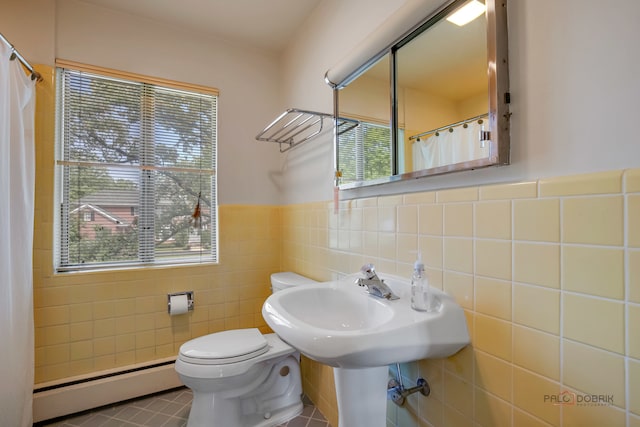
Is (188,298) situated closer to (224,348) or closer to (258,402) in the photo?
(224,348)

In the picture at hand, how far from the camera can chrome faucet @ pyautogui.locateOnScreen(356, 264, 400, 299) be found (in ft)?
3.17

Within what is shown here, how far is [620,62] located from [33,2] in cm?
254

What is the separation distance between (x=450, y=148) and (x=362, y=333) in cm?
62

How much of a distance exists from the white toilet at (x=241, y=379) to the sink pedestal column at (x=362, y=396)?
2.07 ft

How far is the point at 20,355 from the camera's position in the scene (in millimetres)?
1350

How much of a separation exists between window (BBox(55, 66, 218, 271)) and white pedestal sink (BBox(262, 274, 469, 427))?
1.24 m

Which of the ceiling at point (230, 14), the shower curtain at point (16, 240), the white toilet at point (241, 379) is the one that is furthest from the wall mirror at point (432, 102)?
the shower curtain at point (16, 240)

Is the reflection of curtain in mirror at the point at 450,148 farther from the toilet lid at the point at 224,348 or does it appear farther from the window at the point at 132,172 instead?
the window at the point at 132,172

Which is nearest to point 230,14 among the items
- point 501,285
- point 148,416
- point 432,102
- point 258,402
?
point 432,102

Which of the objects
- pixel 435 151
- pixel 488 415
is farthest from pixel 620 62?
pixel 488 415

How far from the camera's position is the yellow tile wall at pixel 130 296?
1.58m

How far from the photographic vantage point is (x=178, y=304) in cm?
183

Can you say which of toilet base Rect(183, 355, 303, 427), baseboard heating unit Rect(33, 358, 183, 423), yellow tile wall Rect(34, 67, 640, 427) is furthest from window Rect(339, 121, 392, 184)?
baseboard heating unit Rect(33, 358, 183, 423)

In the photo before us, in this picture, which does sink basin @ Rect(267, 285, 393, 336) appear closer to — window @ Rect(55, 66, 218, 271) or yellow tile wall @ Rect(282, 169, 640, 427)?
yellow tile wall @ Rect(282, 169, 640, 427)
